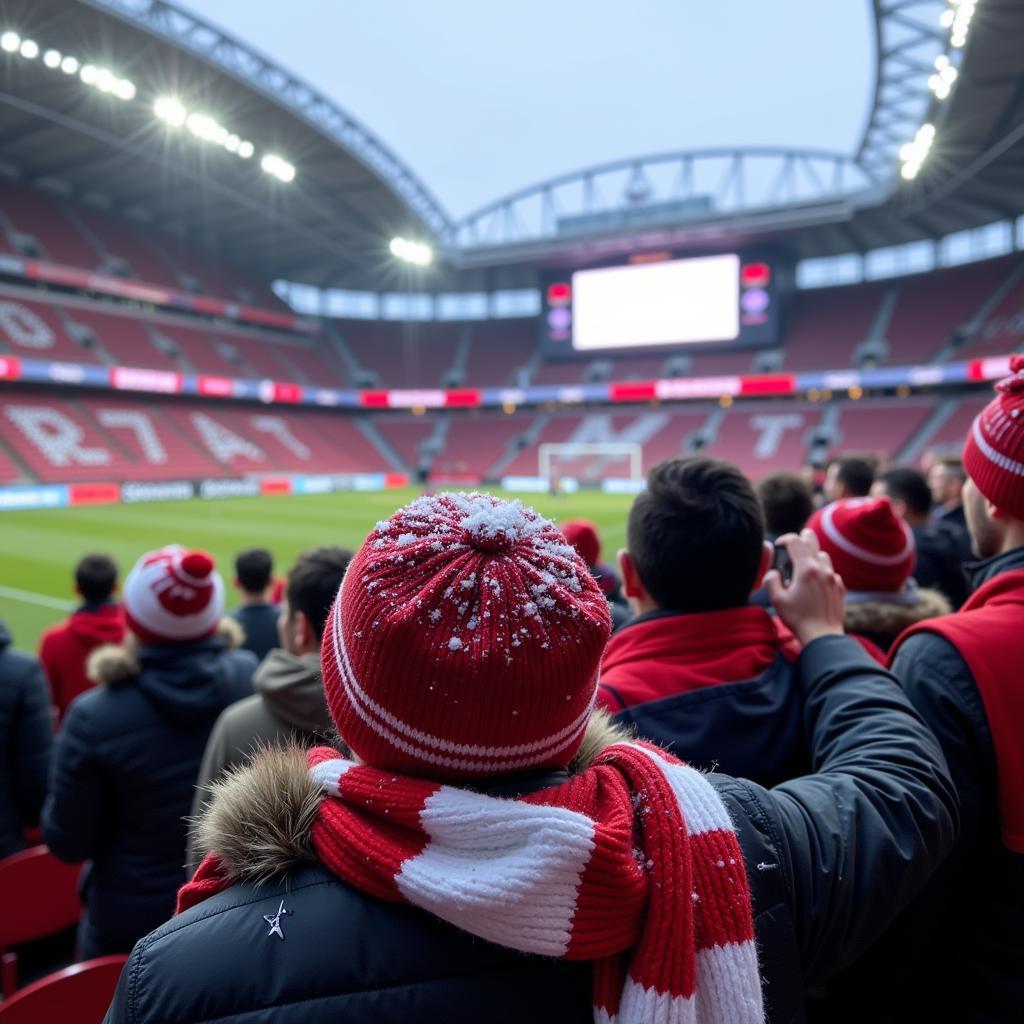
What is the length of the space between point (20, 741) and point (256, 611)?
2.07 meters

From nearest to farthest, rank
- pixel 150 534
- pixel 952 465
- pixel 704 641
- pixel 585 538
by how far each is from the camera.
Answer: pixel 704 641 → pixel 585 538 → pixel 952 465 → pixel 150 534

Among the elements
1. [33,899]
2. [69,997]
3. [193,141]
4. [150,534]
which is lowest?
[150,534]

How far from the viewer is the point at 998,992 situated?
1639 mm

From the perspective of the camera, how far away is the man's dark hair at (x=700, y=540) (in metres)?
1.82

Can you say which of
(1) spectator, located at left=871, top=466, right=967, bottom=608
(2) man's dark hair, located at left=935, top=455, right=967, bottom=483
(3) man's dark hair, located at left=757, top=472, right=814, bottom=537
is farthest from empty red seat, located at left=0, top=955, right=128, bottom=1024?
(2) man's dark hair, located at left=935, top=455, right=967, bottom=483

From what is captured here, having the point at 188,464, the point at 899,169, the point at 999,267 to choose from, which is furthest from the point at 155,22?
the point at 999,267

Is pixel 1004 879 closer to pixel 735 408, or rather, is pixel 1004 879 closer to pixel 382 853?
pixel 382 853

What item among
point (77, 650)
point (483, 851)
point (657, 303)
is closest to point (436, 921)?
point (483, 851)

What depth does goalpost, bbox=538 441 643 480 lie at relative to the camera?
1592 inches

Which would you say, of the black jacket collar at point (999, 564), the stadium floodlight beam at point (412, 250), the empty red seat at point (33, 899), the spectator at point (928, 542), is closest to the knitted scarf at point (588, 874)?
the black jacket collar at point (999, 564)

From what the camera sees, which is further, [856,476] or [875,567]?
[856,476]

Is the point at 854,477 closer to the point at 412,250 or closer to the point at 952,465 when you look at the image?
the point at 952,465

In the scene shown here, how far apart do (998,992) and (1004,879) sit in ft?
0.90

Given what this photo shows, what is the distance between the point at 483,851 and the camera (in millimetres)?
920
